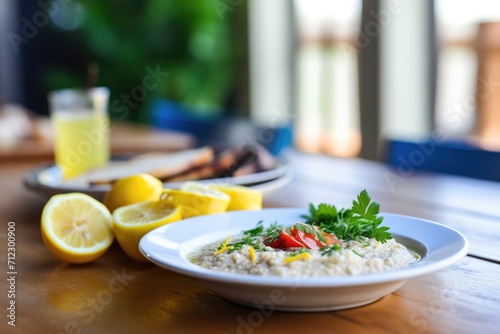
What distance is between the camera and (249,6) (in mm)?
4672

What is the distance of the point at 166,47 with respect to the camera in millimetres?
4777

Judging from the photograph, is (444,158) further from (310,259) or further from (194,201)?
(310,259)

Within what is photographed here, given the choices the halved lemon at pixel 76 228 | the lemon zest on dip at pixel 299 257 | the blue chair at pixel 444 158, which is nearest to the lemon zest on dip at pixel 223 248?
the lemon zest on dip at pixel 299 257

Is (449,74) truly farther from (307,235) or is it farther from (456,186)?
(307,235)

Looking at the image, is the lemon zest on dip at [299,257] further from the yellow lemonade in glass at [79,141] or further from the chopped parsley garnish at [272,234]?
the yellow lemonade in glass at [79,141]

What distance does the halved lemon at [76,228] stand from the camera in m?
1.06

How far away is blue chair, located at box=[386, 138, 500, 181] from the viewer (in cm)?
172

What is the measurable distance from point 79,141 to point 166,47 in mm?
2927

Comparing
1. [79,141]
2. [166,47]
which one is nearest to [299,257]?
[79,141]

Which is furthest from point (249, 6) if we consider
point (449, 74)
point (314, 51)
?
point (449, 74)

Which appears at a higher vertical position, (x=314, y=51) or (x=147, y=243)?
(x=314, y=51)

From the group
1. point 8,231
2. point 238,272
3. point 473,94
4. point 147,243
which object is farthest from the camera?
point 473,94

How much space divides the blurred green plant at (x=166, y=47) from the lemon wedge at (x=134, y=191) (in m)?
3.44

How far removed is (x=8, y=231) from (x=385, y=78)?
264 centimetres
